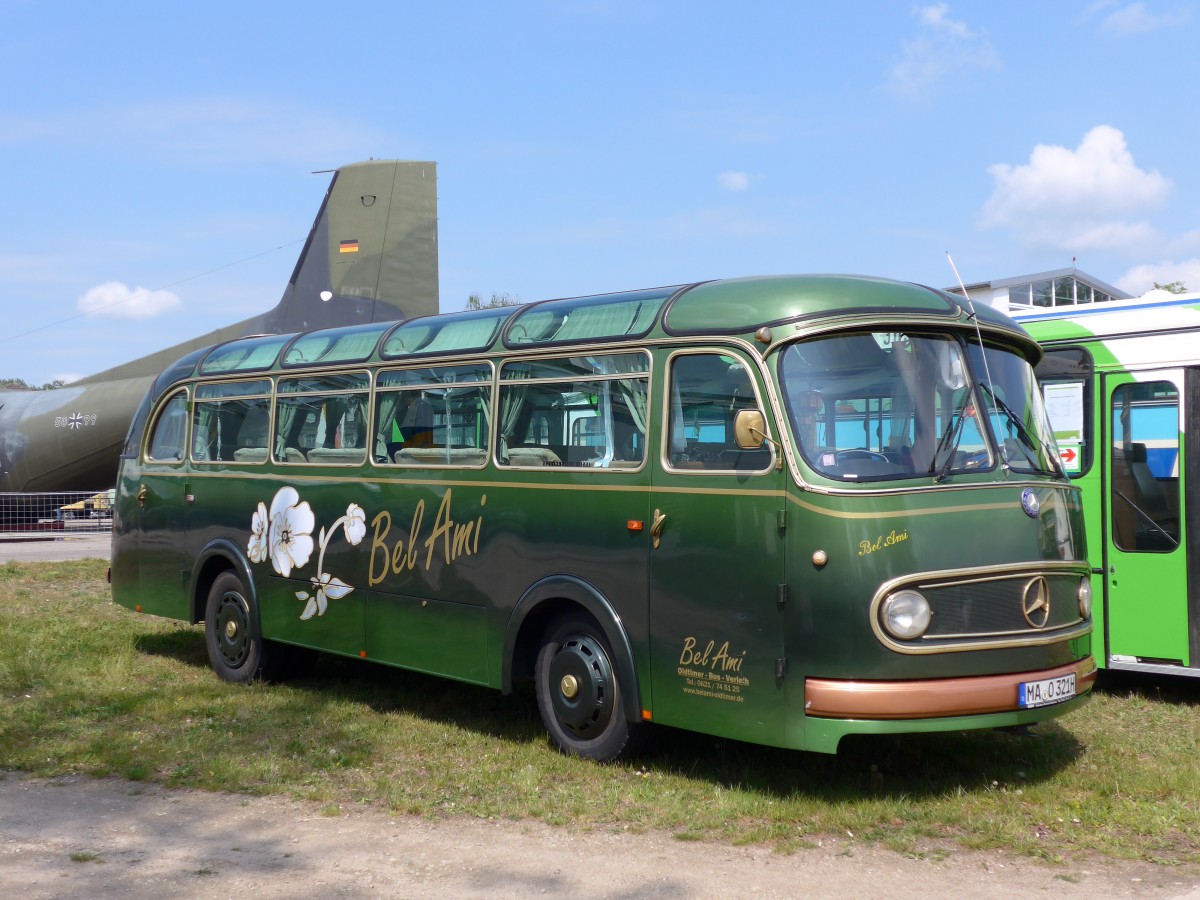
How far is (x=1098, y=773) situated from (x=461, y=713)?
437 cm

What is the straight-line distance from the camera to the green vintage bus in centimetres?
608

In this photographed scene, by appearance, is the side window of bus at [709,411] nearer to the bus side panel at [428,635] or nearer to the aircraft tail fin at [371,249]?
the bus side panel at [428,635]

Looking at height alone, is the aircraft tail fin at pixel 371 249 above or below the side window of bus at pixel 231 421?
above

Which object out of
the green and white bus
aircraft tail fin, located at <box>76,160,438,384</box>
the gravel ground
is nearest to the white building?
aircraft tail fin, located at <box>76,160,438,384</box>

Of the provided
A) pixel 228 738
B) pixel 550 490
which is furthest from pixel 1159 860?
pixel 228 738

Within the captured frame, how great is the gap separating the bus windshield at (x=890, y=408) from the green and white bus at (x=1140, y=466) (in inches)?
119

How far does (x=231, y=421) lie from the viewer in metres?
10.8

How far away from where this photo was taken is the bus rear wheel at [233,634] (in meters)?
10.3

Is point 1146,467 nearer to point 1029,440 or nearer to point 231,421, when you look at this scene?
point 1029,440

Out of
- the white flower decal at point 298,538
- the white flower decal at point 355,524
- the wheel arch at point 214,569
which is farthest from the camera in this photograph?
the wheel arch at point 214,569

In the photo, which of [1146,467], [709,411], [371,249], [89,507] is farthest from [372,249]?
[709,411]

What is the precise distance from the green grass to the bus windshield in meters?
1.74

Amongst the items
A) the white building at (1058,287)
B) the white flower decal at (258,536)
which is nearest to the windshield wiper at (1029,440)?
the white flower decal at (258,536)

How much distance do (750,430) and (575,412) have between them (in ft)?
5.23
